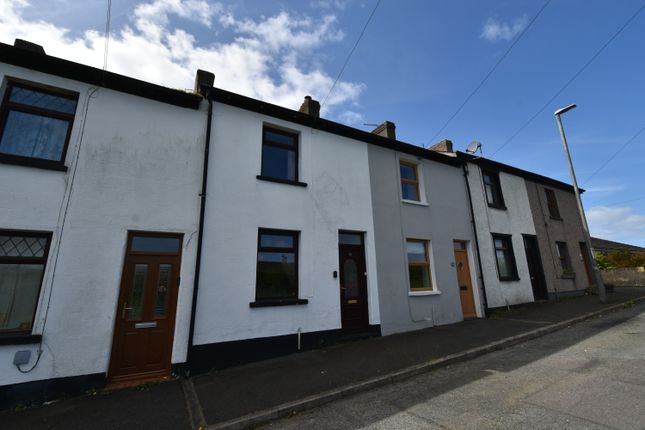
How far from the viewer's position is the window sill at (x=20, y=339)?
4.71m

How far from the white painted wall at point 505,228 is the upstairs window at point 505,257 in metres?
0.18

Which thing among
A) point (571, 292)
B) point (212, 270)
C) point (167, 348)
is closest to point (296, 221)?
point (212, 270)

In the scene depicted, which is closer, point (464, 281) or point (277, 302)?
point (277, 302)

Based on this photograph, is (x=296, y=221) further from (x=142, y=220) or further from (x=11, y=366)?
(x=11, y=366)

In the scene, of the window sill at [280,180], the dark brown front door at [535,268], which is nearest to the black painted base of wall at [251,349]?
the window sill at [280,180]

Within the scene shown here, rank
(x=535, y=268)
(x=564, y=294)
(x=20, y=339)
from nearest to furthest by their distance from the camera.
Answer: (x=20, y=339), (x=535, y=268), (x=564, y=294)

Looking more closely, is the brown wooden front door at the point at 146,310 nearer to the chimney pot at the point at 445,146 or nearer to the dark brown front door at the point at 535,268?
the chimney pot at the point at 445,146

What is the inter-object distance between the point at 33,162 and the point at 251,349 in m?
5.61

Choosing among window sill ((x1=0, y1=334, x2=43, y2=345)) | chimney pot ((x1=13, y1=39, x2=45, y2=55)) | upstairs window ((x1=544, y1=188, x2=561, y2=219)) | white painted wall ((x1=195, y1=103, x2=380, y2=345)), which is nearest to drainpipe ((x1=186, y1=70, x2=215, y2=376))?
white painted wall ((x1=195, y1=103, x2=380, y2=345))

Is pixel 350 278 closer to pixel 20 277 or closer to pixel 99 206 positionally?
pixel 99 206

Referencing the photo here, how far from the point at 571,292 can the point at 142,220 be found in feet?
57.6

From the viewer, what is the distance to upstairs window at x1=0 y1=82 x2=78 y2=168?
18.4 ft

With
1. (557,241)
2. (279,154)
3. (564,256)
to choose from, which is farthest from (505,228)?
(279,154)

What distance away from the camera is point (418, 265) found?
382 inches
